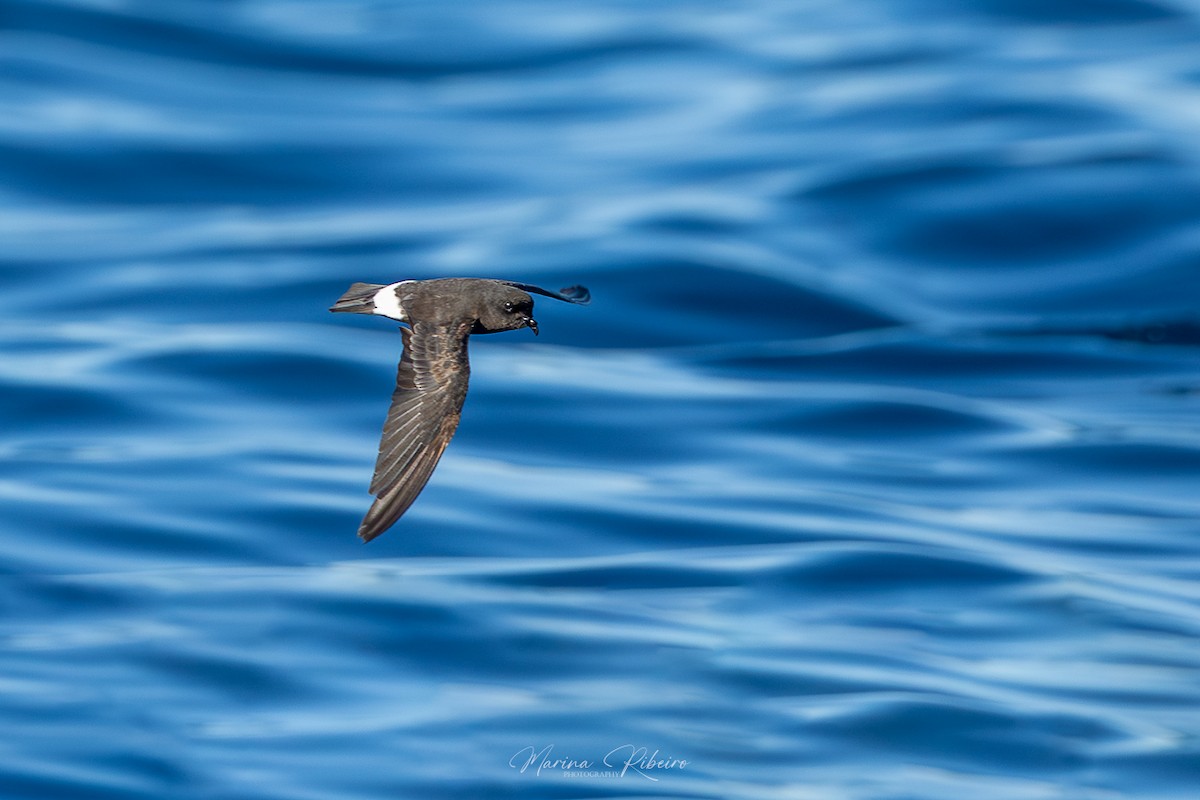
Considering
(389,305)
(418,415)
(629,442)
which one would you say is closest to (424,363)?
(418,415)

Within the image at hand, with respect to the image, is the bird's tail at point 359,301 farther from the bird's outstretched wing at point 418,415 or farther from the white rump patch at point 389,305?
the bird's outstretched wing at point 418,415

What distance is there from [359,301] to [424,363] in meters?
0.49

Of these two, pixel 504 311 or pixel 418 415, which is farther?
pixel 504 311

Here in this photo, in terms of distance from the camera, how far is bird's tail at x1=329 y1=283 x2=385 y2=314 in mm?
7750

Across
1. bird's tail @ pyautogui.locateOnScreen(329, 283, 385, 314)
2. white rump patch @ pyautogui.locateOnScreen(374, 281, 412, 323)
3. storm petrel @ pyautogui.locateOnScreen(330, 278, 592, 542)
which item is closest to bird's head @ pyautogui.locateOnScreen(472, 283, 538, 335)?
storm petrel @ pyautogui.locateOnScreen(330, 278, 592, 542)

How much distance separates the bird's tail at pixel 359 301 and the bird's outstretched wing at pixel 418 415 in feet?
0.68

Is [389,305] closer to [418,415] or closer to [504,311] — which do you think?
[504,311]

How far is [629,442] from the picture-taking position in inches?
760

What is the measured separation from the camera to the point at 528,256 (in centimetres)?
2367

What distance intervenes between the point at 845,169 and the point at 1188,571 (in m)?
11.8

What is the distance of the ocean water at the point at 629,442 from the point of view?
13320mm

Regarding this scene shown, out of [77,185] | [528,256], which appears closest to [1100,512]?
[528,256]

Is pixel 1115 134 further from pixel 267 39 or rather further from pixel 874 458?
pixel 267 39

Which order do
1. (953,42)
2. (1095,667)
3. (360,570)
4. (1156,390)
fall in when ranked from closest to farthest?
(1095,667)
(360,570)
(1156,390)
(953,42)
